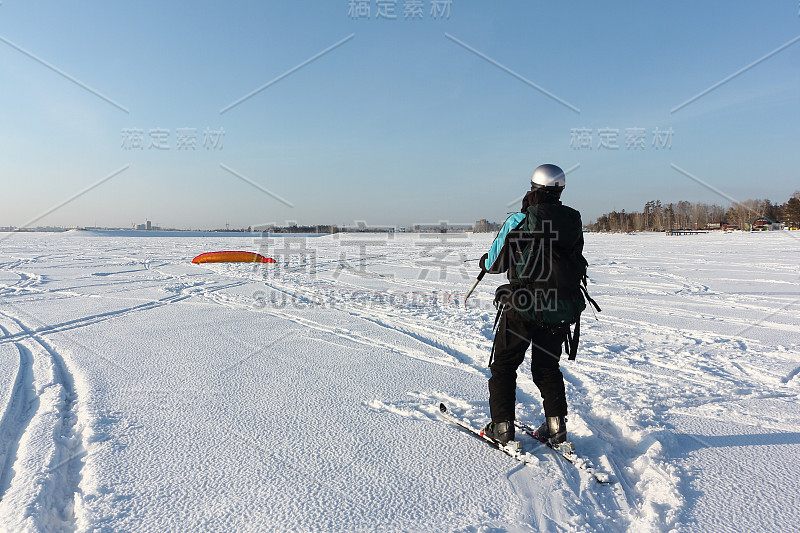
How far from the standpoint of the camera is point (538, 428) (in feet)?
9.45

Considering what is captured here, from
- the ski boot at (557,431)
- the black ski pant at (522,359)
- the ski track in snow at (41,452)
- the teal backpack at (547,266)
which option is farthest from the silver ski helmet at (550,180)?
the ski track in snow at (41,452)

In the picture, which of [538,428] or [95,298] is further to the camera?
[95,298]

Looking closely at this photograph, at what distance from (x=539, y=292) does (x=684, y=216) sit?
5096 inches

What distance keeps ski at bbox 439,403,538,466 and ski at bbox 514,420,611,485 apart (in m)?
0.20

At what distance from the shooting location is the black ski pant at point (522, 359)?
2584 mm

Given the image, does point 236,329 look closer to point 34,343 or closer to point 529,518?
point 34,343

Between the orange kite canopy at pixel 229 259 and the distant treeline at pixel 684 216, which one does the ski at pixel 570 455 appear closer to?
the orange kite canopy at pixel 229 259

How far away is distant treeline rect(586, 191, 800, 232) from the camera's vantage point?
3287 inches

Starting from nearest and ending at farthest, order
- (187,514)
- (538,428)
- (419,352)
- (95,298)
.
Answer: (187,514)
(538,428)
(419,352)
(95,298)

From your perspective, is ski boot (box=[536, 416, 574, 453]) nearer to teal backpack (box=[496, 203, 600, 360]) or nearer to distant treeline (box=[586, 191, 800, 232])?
teal backpack (box=[496, 203, 600, 360])

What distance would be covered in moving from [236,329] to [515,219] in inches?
187

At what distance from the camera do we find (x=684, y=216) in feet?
353

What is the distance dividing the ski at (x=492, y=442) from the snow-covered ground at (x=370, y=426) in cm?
6

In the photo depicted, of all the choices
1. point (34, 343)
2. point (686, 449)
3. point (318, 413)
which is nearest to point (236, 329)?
point (34, 343)
